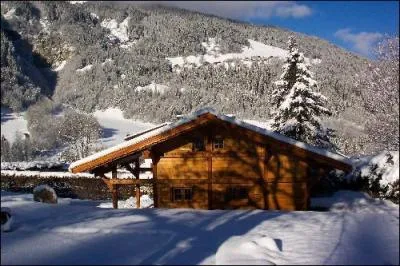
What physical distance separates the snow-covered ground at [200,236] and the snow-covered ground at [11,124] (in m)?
73.2

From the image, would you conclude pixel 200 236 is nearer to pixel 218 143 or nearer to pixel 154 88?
pixel 218 143

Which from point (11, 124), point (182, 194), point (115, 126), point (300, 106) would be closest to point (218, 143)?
point (182, 194)

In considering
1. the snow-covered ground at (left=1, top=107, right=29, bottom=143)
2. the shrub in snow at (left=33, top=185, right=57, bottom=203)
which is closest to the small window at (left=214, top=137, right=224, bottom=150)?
the shrub in snow at (left=33, top=185, right=57, bottom=203)

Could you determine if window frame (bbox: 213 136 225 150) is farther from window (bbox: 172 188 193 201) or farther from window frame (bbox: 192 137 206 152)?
window (bbox: 172 188 193 201)

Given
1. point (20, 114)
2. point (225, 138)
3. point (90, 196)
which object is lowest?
point (90, 196)

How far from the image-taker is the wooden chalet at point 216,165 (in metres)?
18.7

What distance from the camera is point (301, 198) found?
1905 cm

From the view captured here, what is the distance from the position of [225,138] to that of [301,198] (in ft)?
13.5

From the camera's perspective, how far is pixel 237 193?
19.5 meters

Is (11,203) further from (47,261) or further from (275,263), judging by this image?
(275,263)

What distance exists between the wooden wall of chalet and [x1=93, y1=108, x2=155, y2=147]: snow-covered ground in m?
86.0

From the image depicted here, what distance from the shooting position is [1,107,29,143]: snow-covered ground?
8547 centimetres

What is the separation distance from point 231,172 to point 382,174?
239 inches

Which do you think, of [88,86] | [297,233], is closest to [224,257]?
[297,233]
